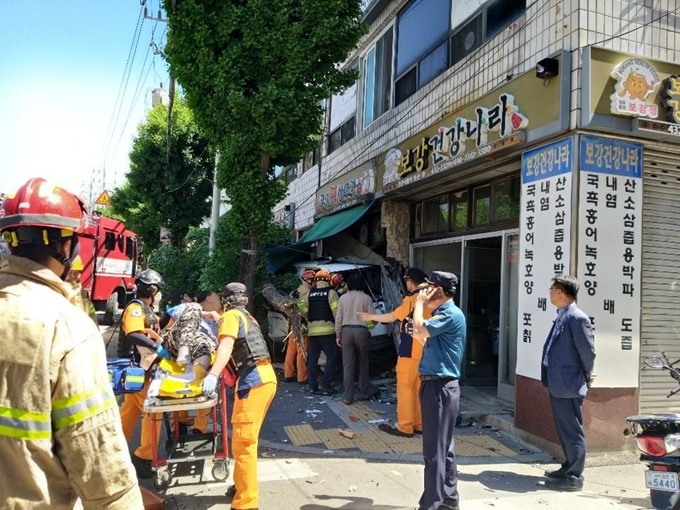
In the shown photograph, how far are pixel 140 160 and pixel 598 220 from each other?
56.5 feet

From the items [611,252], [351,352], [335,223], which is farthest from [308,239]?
[611,252]

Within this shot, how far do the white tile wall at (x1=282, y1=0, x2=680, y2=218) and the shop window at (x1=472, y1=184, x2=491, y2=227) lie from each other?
4.21ft

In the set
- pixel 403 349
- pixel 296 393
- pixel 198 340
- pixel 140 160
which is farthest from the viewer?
pixel 140 160

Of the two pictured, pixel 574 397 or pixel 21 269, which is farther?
pixel 574 397

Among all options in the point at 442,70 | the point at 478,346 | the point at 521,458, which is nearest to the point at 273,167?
the point at 442,70

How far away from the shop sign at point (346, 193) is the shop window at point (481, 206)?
8.29 ft

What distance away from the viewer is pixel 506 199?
24.0ft

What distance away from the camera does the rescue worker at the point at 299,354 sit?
353 inches

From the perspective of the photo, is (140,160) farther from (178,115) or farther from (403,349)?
(403,349)

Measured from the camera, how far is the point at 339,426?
6566 millimetres

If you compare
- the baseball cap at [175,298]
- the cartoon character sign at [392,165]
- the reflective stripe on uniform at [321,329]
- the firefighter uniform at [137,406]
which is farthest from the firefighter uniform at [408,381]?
the cartoon character sign at [392,165]

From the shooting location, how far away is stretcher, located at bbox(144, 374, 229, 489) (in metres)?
4.02

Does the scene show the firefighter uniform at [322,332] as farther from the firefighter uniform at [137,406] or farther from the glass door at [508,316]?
the firefighter uniform at [137,406]

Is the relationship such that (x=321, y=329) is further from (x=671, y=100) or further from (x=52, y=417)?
(x=52, y=417)
